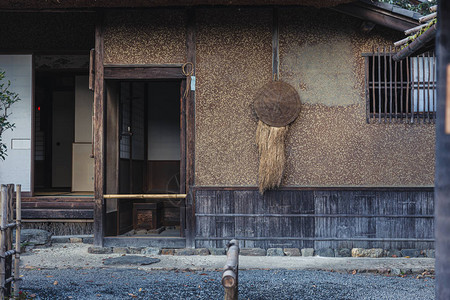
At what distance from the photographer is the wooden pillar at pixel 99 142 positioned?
7.36 m

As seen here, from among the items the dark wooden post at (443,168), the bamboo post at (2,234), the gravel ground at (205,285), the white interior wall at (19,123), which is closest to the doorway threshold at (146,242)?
the gravel ground at (205,285)

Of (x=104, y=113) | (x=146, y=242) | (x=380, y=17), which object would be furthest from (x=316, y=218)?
(x=104, y=113)

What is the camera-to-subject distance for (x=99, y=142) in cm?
738

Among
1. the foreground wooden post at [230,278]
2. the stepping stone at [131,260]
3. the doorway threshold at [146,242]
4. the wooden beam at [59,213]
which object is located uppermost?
the foreground wooden post at [230,278]

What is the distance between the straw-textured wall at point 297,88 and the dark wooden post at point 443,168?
5.95m

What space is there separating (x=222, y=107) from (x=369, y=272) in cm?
318

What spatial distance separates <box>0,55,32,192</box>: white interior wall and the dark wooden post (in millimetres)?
8233

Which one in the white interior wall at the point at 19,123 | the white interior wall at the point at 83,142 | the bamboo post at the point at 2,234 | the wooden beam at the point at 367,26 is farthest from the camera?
the white interior wall at the point at 83,142

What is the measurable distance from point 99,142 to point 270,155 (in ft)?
8.68

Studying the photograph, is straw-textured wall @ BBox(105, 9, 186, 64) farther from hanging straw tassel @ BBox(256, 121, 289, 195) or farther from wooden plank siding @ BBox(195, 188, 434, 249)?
wooden plank siding @ BBox(195, 188, 434, 249)

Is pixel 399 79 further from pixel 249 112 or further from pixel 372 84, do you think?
pixel 249 112

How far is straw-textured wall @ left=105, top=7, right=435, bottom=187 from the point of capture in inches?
287

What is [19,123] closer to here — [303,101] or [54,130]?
[54,130]

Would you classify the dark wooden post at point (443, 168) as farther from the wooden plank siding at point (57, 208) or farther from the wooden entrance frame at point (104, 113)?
the wooden plank siding at point (57, 208)
